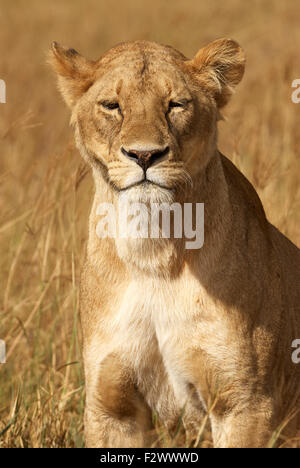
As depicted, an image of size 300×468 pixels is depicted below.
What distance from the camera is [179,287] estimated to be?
3.53 metres

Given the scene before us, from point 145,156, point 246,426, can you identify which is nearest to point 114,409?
point 246,426

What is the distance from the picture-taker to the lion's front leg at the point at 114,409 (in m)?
3.54

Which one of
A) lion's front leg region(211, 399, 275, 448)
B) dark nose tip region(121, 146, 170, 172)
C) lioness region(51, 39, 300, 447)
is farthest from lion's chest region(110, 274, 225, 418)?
dark nose tip region(121, 146, 170, 172)

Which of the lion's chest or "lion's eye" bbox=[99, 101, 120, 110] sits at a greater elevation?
"lion's eye" bbox=[99, 101, 120, 110]

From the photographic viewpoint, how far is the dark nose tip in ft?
10.2

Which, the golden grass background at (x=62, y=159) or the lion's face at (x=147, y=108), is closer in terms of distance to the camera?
the lion's face at (x=147, y=108)

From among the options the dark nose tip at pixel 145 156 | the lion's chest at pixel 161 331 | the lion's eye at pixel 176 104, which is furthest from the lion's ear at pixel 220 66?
the lion's chest at pixel 161 331

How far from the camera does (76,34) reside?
1155 centimetres

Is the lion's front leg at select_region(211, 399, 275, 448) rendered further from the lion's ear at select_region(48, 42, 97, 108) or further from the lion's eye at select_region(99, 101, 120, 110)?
the lion's ear at select_region(48, 42, 97, 108)

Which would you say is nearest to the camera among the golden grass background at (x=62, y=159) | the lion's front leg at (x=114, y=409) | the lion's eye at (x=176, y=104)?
the lion's eye at (x=176, y=104)

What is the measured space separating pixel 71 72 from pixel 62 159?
4.77 feet

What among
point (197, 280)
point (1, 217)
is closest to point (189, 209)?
point (197, 280)

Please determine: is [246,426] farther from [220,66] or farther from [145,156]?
[220,66]

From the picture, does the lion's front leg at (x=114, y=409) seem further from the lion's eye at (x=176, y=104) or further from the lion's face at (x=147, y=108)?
the lion's eye at (x=176, y=104)
